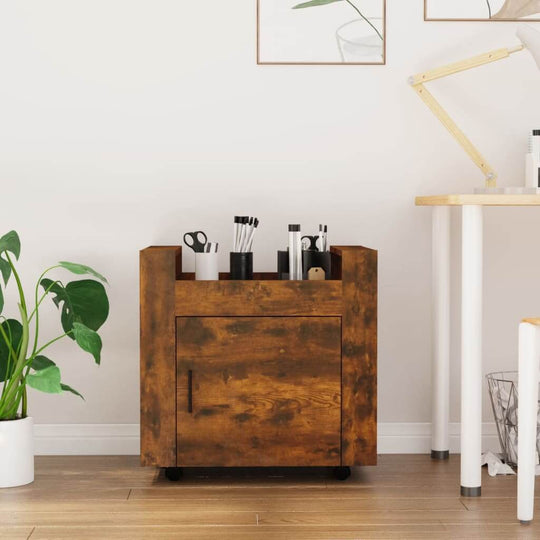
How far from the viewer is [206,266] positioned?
270 cm

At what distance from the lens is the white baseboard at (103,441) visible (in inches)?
119

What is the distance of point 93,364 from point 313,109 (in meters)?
1.14

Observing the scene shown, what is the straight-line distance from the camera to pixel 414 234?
305 cm

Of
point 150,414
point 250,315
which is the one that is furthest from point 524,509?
point 150,414

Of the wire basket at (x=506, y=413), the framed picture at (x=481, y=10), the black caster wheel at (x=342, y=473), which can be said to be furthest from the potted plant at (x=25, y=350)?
the framed picture at (x=481, y=10)

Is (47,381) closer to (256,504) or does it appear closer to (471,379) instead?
(256,504)

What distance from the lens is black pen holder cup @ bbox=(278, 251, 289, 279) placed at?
9.02 ft

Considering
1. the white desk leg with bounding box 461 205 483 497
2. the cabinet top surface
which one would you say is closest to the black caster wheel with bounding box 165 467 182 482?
the white desk leg with bounding box 461 205 483 497

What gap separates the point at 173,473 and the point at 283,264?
2.35 ft

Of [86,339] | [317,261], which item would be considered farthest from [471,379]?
[86,339]

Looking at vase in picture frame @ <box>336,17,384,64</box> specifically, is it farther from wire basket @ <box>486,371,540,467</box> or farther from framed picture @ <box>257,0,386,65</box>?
wire basket @ <box>486,371,540,467</box>

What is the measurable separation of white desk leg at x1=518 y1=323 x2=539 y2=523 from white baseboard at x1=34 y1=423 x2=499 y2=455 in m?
0.78

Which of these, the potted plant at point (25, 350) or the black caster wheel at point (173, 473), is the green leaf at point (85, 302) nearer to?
the potted plant at point (25, 350)

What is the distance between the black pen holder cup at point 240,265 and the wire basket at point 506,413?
87cm
